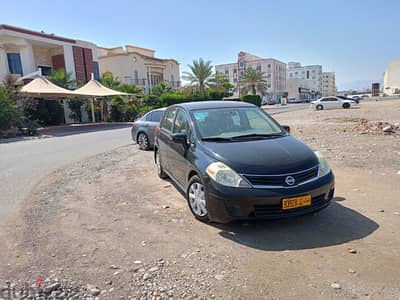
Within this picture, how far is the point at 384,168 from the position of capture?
7.02 meters

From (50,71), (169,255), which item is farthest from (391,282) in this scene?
(50,71)

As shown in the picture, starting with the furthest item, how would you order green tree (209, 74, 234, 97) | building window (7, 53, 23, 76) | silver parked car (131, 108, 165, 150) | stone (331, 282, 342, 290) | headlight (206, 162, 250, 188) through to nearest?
green tree (209, 74, 234, 97)
building window (7, 53, 23, 76)
silver parked car (131, 108, 165, 150)
headlight (206, 162, 250, 188)
stone (331, 282, 342, 290)

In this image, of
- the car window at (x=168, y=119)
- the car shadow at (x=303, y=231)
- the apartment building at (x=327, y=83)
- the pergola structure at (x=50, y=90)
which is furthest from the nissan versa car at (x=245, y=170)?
the apartment building at (x=327, y=83)

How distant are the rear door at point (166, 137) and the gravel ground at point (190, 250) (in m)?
0.63

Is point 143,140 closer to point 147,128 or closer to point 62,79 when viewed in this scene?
point 147,128

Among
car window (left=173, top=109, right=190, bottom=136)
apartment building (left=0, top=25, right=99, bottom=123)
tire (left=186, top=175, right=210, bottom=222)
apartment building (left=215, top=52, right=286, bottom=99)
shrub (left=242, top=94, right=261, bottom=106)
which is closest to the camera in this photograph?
tire (left=186, top=175, right=210, bottom=222)

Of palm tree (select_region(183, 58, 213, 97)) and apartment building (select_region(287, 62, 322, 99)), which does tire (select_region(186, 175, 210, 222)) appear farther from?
apartment building (select_region(287, 62, 322, 99))

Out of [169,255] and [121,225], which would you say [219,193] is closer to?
[169,255]

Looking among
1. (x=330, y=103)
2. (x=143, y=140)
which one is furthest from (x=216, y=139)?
(x=330, y=103)

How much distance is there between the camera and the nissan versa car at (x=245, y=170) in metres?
3.77

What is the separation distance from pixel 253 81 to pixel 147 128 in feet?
206

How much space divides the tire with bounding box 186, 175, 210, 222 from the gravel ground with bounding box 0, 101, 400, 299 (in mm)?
142

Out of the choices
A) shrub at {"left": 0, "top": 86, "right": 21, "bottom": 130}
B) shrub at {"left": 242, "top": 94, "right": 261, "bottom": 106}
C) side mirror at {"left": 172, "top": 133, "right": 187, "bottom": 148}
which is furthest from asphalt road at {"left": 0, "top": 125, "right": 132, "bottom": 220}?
shrub at {"left": 242, "top": 94, "right": 261, "bottom": 106}

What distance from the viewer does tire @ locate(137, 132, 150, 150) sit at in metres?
11.5
